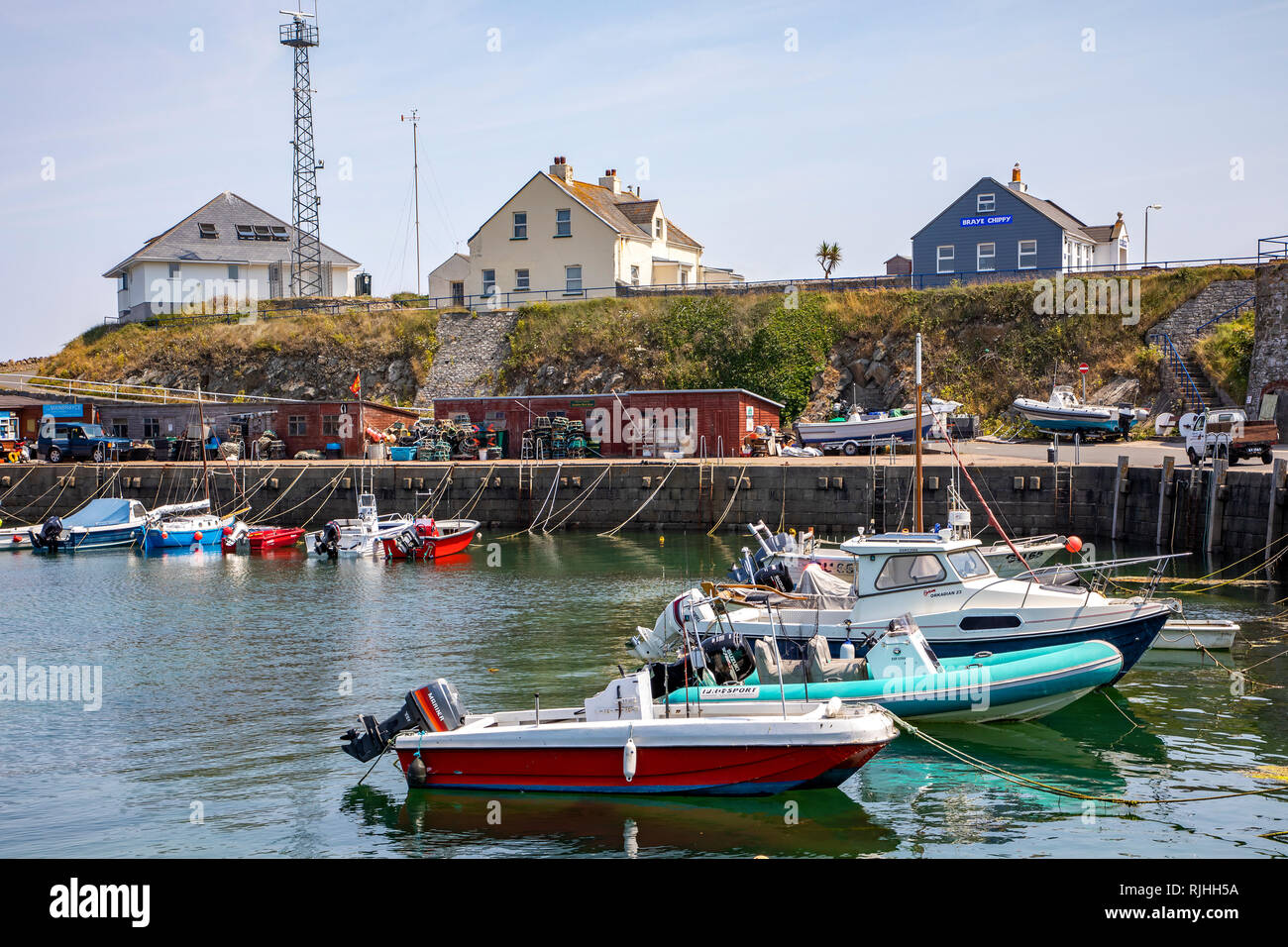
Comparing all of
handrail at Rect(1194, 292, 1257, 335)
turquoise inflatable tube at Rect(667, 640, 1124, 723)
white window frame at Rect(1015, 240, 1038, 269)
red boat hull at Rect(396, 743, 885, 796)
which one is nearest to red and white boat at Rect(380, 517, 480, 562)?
turquoise inflatable tube at Rect(667, 640, 1124, 723)

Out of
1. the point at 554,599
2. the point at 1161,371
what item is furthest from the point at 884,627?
the point at 1161,371

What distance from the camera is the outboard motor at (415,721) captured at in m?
13.5

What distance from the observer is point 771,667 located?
591 inches

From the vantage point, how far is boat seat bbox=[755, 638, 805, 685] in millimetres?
14961

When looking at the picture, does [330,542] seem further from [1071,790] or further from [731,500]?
[1071,790]

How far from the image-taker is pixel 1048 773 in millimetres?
14016

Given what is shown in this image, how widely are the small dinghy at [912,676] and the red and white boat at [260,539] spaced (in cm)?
2662

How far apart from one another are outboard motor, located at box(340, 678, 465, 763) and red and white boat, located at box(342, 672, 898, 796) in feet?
0.04

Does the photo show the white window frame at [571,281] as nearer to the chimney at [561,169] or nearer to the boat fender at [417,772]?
the chimney at [561,169]

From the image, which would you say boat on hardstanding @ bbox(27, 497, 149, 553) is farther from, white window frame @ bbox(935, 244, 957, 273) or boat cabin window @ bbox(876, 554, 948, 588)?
white window frame @ bbox(935, 244, 957, 273)

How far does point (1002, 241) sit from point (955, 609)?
39.9 meters

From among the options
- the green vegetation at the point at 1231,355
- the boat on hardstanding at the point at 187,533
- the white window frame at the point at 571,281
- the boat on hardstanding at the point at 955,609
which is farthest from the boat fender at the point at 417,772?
the white window frame at the point at 571,281
